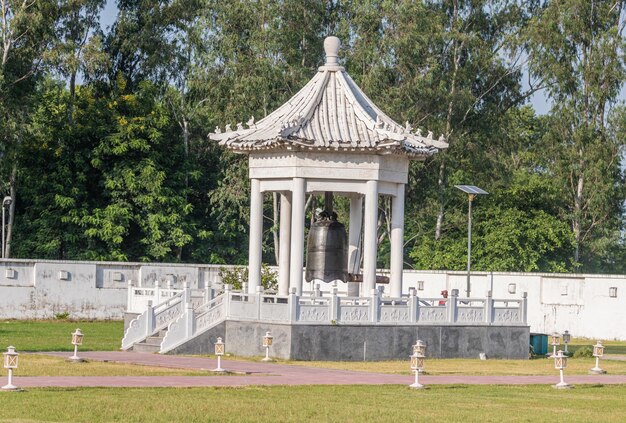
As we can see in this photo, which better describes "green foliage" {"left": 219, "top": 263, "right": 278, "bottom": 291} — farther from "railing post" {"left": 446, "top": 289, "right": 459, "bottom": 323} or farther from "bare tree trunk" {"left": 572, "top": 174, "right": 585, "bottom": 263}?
"bare tree trunk" {"left": 572, "top": 174, "right": 585, "bottom": 263}

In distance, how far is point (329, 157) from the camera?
43.4m

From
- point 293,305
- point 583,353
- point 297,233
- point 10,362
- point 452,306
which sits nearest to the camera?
point 10,362

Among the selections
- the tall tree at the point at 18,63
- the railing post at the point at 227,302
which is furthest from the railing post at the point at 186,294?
the tall tree at the point at 18,63

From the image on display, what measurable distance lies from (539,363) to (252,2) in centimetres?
3604

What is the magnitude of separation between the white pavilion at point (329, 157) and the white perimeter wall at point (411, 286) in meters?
14.5

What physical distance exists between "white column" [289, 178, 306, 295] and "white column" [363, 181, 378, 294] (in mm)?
1978

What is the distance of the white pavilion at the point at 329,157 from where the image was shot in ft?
141

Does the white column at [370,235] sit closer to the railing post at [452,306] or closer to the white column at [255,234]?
the railing post at [452,306]

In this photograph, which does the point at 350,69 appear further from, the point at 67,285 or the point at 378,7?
the point at 67,285

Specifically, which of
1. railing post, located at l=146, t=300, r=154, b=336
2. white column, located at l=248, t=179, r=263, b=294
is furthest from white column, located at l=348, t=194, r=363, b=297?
railing post, located at l=146, t=300, r=154, b=336

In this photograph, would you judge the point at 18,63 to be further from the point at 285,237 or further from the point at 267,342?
the point at 267,342

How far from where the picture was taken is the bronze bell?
4484 cm

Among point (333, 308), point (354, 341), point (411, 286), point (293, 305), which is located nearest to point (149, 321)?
point (293, 305)

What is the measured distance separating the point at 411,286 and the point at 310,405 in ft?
116
